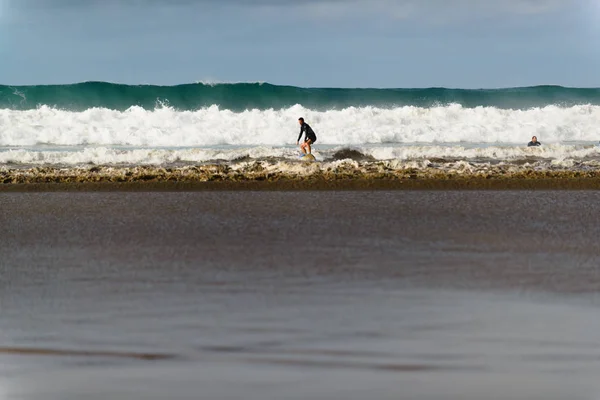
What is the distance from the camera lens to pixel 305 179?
731 inches

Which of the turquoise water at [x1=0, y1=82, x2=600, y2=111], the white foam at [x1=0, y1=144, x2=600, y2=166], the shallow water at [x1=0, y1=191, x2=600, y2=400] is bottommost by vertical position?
the white foam at [x1=0, y1=144, x2=600, y2=166]

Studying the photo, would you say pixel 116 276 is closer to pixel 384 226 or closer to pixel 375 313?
pixel 375 313

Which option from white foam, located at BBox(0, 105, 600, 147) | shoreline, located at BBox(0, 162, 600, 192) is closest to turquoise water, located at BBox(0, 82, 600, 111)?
white foam, located at BBox(0, 105, 600, 147)

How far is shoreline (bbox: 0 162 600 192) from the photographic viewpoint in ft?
58.1

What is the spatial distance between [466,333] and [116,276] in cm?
335

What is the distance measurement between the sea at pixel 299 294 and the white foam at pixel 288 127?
827 inches

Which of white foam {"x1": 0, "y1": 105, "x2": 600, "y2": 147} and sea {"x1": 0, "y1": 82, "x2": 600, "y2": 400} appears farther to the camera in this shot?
white foam {"x1": 0, "y1": 105, "x2": 600, "y2": 147}

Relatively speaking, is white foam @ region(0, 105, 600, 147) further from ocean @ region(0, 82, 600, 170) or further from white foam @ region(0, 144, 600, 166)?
white foam @ region(0, 144, 600, 166)

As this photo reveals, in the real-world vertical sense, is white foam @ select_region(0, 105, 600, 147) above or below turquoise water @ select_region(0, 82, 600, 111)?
below

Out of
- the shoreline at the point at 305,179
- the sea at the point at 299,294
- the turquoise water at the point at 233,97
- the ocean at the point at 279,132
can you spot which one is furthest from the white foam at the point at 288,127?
the sea at the point at 299,294

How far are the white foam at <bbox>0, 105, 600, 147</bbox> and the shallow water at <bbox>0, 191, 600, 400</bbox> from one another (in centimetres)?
2632

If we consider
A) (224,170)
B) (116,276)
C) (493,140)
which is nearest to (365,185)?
(224,170)

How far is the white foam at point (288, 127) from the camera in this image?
3916 centimetres

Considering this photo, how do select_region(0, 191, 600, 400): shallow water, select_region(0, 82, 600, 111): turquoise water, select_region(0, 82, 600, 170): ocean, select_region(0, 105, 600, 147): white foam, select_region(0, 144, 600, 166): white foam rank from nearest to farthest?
select_region(0, 191, 600, 400): shallow water
select_region(0, 144, 600, 166): white foam
select_region(0, 82, 600, 170): ocean
select_region(0, 105, 600, 147): white foam
select_region(0, 82, 600, 111): turquoise water
